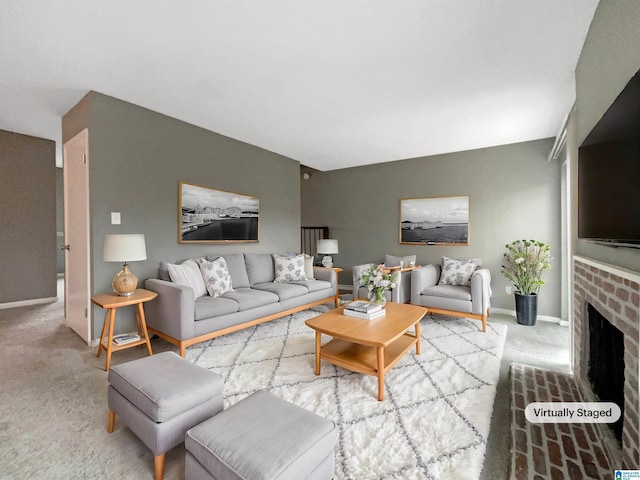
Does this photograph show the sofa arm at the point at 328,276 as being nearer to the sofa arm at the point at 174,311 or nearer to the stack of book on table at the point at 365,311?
the stack of book on table at the point at 365,311

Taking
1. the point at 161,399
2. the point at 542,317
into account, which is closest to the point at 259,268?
the point at 161,399

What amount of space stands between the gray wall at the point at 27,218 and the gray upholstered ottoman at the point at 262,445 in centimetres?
525

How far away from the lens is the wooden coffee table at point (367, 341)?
2.13 metres

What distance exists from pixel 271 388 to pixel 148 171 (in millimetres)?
2710

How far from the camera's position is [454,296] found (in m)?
3.76

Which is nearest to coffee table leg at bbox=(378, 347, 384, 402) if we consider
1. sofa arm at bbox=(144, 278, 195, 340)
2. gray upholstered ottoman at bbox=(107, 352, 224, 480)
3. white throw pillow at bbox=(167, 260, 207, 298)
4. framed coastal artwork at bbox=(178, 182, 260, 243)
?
gray upholstered ottoman at bbox=(107, 352, 224, 480)

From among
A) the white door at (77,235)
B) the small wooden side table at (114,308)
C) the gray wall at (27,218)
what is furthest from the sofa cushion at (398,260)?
the gray wall at (27,218)

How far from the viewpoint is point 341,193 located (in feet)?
20.4

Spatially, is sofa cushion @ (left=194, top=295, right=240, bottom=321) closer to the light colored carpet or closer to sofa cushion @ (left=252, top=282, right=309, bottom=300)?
the light colored carpet

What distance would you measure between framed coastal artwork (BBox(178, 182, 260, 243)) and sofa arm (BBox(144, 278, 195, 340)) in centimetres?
97

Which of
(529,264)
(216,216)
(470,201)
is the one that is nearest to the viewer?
(529,264)

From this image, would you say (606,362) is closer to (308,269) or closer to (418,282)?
(418,282)

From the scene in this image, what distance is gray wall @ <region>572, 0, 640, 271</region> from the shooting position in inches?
52.8

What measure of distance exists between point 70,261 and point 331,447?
11.9 feet
